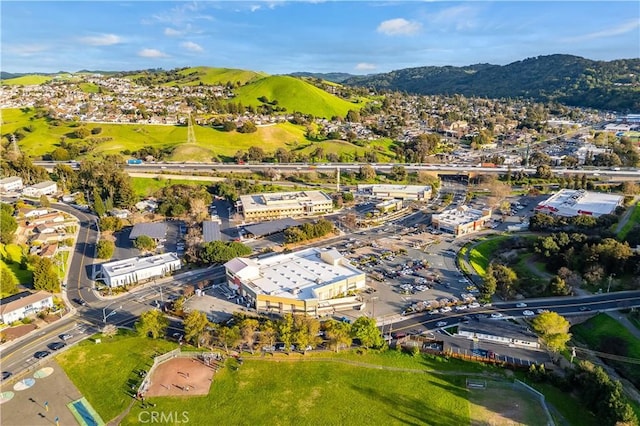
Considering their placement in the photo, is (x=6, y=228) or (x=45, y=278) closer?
(x=45, y=278)

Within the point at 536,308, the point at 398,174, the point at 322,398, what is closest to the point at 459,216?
the point at 536,308

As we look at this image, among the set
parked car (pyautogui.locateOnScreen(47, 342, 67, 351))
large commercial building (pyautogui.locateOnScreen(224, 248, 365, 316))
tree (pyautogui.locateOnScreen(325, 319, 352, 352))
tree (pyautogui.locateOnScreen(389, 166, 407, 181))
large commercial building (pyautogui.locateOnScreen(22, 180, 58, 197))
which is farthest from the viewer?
tree (pyautogui.locateOnScreen(389, 166, 407, 181))

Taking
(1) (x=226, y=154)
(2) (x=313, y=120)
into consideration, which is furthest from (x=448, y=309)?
(2) (x=313, y=120)

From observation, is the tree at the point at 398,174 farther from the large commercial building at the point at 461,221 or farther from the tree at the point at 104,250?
the tree at the point at 104,250

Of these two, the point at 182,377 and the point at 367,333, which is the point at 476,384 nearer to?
the point at 367,333

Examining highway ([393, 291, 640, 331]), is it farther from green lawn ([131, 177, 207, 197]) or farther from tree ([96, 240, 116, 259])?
green lawn ([131, 177, 207, 197])

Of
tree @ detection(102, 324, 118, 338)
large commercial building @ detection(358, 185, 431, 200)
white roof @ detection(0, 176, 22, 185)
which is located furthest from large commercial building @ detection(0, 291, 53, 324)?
large commercial building @ detection(358, 185, 431, 200)

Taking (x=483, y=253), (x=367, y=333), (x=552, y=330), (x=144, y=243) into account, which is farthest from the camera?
(x=483, y=253)
